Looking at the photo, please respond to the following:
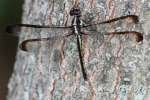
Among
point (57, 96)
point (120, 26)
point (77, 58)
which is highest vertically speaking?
point (120, 26)

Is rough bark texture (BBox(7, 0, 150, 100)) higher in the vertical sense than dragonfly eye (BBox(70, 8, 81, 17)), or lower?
lower

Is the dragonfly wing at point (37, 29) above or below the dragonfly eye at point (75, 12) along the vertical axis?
below

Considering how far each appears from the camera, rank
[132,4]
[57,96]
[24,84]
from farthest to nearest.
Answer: [24,84] → [57,96] → [132,4]

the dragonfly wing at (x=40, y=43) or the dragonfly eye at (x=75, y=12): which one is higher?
the dragonfly eye at (x=75, y=12)

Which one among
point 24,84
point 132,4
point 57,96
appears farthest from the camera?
point 24,84

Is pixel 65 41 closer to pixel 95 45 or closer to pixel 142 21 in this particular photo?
pixel 95 45

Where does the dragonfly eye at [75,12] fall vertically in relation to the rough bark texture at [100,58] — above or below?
above

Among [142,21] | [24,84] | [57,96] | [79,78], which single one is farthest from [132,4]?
[24,84]

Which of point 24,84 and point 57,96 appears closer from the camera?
point 57,96
